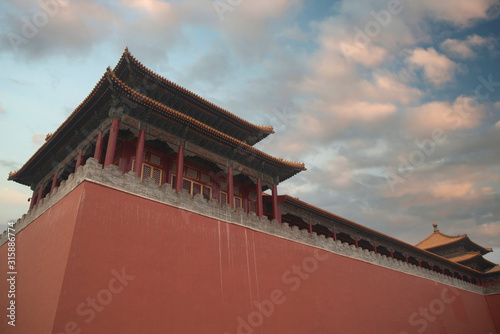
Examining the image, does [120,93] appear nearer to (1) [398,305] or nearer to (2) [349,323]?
(2) [349,323]

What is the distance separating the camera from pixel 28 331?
805cm

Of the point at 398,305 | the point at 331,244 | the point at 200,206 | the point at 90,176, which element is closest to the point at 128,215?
the point at 90,176

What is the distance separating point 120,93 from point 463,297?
866 inches

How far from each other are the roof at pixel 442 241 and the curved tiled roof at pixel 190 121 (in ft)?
65.2

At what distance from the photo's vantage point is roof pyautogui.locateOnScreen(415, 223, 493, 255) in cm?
2889

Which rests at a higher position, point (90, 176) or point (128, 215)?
point (90, 176)

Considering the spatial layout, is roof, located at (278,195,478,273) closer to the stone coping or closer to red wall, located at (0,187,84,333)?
the stone coping

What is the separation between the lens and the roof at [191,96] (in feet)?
39.9

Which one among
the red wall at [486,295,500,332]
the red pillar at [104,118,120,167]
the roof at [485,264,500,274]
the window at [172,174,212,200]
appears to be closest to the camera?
the red pillar at [104,118,120,167]

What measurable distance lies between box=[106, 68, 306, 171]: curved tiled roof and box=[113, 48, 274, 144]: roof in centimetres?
77

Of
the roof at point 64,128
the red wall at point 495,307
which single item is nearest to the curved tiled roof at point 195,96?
the roof at point 64,128

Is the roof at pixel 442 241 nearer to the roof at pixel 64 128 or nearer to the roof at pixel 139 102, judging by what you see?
the roof at pixel 139 102

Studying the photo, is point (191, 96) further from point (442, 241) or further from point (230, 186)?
point (442, 241)

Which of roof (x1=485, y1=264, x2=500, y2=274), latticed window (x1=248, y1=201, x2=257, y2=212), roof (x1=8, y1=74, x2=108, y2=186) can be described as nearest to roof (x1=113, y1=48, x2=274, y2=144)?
roof (x1=8, y1=74, x2=108, y2=186)
